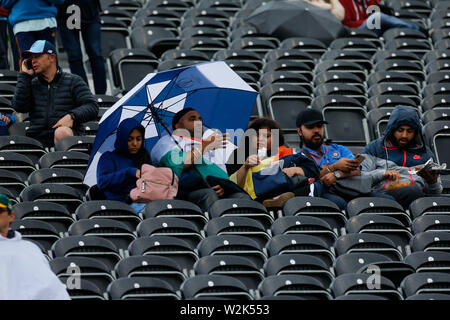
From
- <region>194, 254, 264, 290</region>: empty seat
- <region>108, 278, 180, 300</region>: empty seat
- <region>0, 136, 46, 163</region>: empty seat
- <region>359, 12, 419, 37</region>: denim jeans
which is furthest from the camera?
<region>359, 12, 419, 37</region>: denim jeans

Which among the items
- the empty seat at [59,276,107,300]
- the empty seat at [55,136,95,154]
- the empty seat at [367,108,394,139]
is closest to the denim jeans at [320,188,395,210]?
the empty seat at [367,108,394,139]

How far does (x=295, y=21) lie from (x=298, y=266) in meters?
6.07

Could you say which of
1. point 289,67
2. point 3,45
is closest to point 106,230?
point 3,45

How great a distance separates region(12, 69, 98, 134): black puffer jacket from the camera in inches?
426

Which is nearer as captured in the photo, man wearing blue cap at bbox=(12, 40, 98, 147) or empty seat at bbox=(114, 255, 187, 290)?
empty seat at bbox=(114, 255, 187, 290)

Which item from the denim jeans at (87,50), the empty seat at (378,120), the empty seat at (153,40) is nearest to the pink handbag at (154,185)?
the denim jeans at (87,50)

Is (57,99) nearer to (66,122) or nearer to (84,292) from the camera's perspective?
(66,122)

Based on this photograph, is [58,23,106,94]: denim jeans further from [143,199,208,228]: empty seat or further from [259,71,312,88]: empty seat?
[143,199,208,228]: empty seat

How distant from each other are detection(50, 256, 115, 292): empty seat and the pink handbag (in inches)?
48.5

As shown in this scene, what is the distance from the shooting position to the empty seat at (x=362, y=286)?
855 cm
